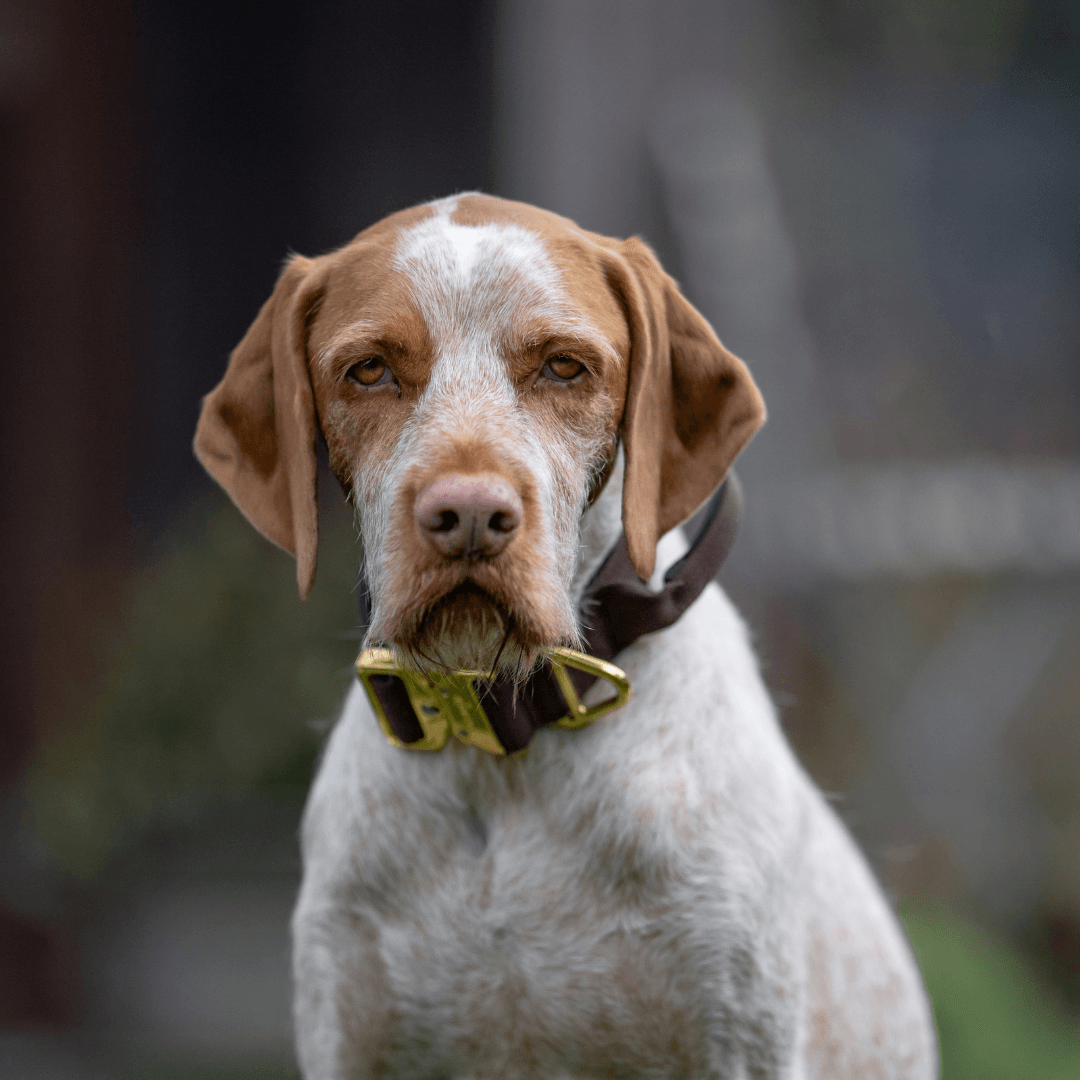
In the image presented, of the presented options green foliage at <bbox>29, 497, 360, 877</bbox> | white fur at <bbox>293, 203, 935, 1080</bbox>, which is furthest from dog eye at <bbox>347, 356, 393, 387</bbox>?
green foliage at <bbox>29, 497, 360, 877</bbox>

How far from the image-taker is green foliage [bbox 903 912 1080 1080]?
4250 mm

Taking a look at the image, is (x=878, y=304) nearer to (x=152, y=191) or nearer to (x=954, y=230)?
(x=954, y=230)

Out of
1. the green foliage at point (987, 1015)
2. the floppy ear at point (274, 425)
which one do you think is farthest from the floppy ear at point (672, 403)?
the green foliage at point (987, 1015)

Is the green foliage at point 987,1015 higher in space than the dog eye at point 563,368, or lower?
lower

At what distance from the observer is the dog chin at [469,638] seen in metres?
1.57

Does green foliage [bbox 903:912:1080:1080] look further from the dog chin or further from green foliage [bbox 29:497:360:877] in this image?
the dog chin

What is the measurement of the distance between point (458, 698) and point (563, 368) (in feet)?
1.51

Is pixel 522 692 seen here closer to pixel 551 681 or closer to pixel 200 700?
pixel 551 681

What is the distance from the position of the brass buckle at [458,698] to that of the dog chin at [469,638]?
0.03 meters

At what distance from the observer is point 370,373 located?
1687mm

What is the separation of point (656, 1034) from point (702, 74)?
16.8 feet

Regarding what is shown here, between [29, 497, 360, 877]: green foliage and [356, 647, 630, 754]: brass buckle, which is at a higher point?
[356, 647, 630, 754]: brass buckle

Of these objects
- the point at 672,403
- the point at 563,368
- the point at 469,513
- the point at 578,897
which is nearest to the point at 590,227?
the point at 672,403

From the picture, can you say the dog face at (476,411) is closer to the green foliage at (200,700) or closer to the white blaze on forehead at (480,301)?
the white blaze on forehead at (480,301)
